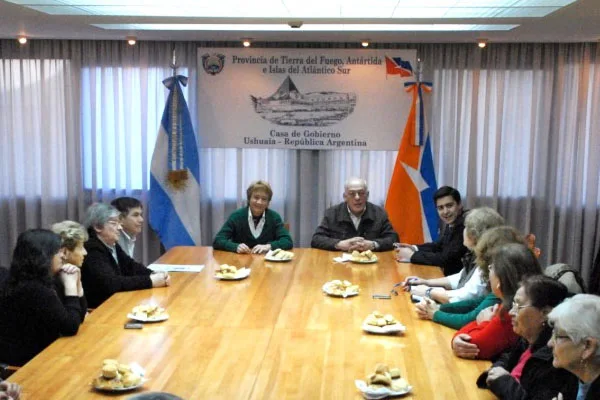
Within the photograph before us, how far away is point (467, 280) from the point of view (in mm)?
4598

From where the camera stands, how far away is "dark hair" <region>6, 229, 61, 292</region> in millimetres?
3609

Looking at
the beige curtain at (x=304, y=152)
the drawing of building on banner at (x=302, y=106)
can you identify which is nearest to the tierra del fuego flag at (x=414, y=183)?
the beige curtain at (x=304, y=152)

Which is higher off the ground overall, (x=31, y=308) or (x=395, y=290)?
(x=31, y=308)

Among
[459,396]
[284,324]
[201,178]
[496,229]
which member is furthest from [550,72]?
[459,396]

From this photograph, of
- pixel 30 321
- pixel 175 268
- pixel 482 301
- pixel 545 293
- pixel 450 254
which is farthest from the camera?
pixel 450 254

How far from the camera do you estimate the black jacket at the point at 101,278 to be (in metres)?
4.53

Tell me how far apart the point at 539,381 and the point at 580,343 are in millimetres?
362

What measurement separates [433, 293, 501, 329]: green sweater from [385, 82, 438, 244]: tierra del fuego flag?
3.19 m

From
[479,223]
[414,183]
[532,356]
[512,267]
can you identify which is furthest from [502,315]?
[414,183]

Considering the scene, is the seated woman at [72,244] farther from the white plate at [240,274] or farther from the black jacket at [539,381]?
the black jacket at [539,381]

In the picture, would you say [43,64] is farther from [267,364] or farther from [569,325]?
[569,325]

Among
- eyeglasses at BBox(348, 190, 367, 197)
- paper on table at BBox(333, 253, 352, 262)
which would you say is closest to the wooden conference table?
paper on table at BBox(333, 253, 352, 262)

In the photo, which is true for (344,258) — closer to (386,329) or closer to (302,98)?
(386,329)

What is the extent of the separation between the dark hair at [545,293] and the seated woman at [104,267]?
7.98 ft
